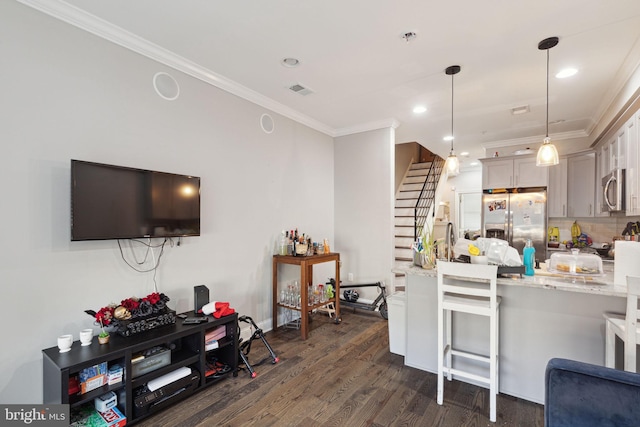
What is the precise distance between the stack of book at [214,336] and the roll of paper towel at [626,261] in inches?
116

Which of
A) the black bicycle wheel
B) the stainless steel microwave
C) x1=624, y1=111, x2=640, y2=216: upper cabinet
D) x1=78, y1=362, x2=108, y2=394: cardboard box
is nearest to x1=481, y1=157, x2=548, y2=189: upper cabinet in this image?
the stainless steel microwave

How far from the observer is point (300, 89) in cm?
346

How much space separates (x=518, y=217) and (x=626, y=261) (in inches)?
133

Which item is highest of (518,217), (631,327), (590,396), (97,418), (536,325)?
(518,217)

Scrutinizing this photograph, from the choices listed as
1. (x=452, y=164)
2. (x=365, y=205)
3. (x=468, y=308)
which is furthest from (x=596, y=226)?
(x=468, y=308)

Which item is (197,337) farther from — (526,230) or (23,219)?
(526,230)

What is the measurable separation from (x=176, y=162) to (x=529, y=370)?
344 cm

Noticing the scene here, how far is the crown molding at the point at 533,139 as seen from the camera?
5.05 meters

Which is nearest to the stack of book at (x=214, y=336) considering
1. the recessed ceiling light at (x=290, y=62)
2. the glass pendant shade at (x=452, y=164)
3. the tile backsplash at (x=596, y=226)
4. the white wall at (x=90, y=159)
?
the white wall at (x=90, y=159)

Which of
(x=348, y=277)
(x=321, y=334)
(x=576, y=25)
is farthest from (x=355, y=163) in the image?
(x=576, y=25)

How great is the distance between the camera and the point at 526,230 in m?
5.02

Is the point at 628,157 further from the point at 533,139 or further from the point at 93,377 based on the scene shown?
the point at 93,377

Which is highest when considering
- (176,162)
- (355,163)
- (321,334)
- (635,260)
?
(355,163)

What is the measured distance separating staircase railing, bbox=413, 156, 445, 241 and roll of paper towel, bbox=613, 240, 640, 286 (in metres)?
3.91
